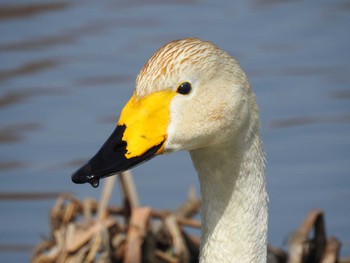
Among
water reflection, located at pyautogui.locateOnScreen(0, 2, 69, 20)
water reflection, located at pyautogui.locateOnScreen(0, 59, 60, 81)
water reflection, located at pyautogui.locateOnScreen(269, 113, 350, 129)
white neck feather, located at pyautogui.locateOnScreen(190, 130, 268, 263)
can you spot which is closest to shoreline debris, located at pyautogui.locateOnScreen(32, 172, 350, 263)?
white neck feather, located at pyautogui.locateOnScreen(190, 130, 268, 263)

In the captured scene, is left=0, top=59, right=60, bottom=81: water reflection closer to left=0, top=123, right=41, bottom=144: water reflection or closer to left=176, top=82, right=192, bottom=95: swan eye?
left=0, top=123, right=41, bottom=144: water reflection

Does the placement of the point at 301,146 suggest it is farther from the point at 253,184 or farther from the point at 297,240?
the point at 253,184

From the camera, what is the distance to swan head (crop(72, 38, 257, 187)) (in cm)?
445

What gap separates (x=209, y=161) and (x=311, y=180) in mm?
4002

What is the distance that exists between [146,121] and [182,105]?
0.49ft

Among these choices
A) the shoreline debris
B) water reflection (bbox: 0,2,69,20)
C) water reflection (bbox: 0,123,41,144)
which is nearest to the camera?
the shoreline debris

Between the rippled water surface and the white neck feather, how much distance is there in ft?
9.95

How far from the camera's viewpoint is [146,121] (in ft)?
14.6

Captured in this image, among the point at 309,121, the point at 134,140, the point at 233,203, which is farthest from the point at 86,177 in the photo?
the point at 309,121

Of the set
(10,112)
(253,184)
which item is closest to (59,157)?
(10,112)

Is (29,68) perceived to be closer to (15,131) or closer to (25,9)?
(15,131)

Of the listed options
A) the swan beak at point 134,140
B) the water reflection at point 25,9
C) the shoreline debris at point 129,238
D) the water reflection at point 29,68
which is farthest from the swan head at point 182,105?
the water reflection at point 25,9

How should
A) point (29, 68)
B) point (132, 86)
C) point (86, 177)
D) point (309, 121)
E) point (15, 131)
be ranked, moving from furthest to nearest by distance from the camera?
point (29, 68)
point (132, 86)
point (15, 131)
point (309, 121)
point (86, 177)

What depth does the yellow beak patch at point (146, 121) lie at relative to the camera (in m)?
4.42
